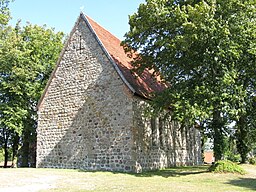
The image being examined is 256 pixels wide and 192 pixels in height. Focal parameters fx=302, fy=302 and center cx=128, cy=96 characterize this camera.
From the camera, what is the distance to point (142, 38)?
18266 mm

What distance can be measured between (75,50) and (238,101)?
11493 mm

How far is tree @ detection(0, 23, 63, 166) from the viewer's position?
89.0 feet

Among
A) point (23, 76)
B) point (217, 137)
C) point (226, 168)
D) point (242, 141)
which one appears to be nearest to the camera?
point (226, 168)

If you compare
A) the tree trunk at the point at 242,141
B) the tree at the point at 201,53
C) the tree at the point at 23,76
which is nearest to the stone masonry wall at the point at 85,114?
the tree at the point at 201,53

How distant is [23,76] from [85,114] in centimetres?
1059

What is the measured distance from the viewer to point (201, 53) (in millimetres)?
16906

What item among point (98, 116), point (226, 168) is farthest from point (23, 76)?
point (226, 168)

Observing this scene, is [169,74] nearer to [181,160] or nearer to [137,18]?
[137,18]

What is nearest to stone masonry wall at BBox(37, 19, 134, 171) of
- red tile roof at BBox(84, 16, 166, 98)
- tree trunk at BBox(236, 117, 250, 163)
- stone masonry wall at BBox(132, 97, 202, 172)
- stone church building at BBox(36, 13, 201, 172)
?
stone church building at BBox(36, 13, 201, 172)

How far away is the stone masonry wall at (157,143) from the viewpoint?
60.0 feet

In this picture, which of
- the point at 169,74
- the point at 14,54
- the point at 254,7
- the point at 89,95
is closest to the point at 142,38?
the point at 169,74

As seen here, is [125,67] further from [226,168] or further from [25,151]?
[25,151]

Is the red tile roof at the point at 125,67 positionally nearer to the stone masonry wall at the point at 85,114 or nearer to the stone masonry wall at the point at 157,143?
the stone masonry wall at the point at 85,114

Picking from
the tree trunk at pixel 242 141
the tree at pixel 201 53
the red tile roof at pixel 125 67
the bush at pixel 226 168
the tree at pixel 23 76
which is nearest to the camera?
the tree at pixel 201 53
